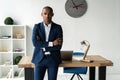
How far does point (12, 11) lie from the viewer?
5.56m

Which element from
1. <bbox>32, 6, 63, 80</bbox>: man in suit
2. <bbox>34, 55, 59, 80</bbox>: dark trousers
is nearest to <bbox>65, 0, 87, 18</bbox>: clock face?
<bbox>32, 6, 63, 80</bbox>: man in suit

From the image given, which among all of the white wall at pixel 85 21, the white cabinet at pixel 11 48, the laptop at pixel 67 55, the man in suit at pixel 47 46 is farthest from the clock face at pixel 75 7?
the man in suit at pixel 47 46

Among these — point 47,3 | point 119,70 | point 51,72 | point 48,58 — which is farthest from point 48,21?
point 119,70

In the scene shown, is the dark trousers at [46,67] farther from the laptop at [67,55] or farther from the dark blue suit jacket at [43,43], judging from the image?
the laptop at [67,55]

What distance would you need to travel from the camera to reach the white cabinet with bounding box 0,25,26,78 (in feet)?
18.0

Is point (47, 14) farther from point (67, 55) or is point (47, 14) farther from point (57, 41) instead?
point (67, 55)

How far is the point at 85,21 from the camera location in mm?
5691

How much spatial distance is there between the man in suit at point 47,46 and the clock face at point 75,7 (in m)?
2.66

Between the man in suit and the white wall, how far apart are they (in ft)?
A: 8.65

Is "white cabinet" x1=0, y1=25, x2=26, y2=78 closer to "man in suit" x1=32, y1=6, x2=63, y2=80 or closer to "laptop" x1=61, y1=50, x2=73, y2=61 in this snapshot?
"laptop" x1=61, y1=50, x2=73, y2=61

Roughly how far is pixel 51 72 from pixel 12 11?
3.06m

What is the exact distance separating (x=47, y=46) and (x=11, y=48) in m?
2.79

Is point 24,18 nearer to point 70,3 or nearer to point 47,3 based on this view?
point 47,3

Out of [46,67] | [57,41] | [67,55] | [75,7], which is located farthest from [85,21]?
[46,67]
